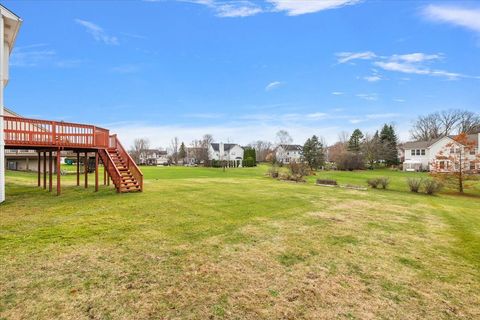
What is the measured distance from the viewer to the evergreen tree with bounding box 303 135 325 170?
5303 centimetres

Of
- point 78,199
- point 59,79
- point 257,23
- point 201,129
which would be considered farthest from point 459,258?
point 201,129

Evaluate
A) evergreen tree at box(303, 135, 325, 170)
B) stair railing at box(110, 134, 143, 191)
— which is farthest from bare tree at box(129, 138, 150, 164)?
stair railing at box(110, 134, 143, 191)

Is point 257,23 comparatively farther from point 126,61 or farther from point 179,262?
point 179,262

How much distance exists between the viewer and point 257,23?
2030 cm

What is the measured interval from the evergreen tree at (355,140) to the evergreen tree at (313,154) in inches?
439

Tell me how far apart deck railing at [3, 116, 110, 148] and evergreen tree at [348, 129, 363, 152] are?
184 feet

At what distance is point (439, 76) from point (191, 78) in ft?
99.6

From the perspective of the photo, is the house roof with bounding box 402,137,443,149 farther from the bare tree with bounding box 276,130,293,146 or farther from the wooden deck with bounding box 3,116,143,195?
the wooden deck with bounding box 3,116,143,195

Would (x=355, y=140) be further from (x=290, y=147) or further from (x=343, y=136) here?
(x=343, y=136)

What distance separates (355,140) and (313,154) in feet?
52.4

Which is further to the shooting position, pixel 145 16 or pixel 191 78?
pixel 191 78

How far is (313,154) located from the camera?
2087 inches

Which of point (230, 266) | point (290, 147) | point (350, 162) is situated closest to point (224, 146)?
point (290, 147)

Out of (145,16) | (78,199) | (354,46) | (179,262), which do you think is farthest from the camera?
(354,46)
